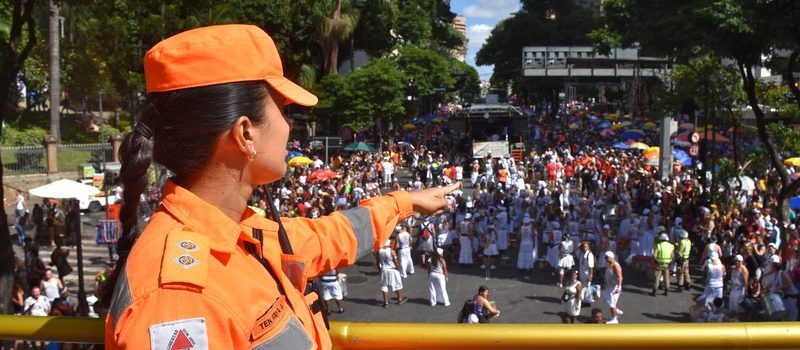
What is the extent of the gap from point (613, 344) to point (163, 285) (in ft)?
3.21

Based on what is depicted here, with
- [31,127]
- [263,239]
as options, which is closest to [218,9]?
[263,239]

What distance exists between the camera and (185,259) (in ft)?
4.12

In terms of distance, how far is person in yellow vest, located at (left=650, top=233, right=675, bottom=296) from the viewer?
15359 mm

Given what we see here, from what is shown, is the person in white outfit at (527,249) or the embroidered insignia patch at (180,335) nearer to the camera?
the embroidered insignia patch at (180,335)

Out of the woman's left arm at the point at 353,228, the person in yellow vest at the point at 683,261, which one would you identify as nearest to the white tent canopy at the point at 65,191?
the person in yellow vest at the point at 683,261

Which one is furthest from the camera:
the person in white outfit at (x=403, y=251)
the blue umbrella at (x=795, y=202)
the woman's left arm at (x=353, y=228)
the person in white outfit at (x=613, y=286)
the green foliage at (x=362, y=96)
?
the green foliage at (x=362, y=96)

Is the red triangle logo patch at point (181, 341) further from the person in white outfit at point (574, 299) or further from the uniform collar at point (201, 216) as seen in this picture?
the person in white outfit at point (574, 299)

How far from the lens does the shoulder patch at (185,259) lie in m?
1.22

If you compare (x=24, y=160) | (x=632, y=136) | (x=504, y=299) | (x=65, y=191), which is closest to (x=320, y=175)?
(x=504, y=299)

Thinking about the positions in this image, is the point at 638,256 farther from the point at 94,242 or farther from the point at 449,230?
the point at 94,242

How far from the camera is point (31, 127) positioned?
4003 centimetres

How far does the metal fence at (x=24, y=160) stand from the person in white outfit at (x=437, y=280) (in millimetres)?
21679

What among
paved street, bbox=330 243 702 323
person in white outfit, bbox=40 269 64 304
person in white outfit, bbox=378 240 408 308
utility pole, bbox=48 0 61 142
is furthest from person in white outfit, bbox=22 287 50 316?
utility pole, bbox=48 0 61 142

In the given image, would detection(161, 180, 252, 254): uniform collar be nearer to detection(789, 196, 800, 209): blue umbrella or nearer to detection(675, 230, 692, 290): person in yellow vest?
detection(675, 230, 692, 290): person in yellow vest
